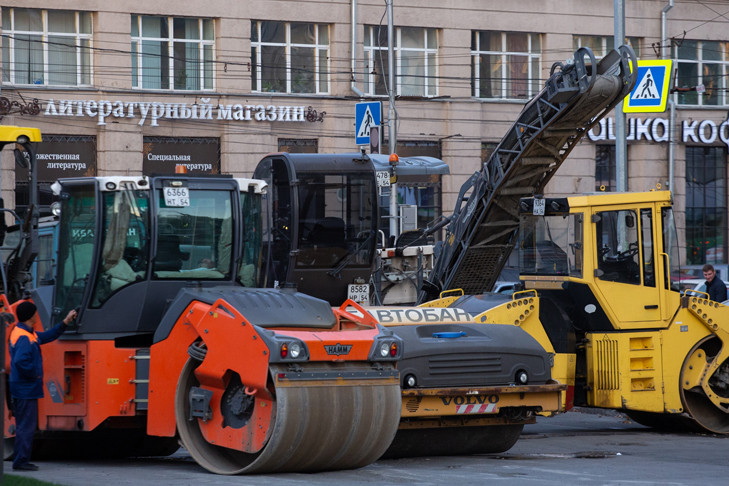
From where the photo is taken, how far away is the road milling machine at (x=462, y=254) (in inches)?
479

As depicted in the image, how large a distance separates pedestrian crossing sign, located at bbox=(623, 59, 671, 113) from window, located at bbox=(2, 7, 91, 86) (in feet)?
59.7

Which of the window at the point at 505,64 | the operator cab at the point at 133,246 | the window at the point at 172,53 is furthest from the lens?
the window at the point at 505,64

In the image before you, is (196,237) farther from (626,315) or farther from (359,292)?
(359,292)

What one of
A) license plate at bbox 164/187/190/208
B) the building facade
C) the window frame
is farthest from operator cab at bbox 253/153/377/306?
the window frame

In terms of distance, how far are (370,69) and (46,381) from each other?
2768 cm

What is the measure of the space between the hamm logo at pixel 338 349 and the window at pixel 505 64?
30216 millimetres

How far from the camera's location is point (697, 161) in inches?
1706

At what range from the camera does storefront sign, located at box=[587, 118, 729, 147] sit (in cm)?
4159

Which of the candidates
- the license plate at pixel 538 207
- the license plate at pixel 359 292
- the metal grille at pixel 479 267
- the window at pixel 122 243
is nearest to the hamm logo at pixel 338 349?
the window at pixel 122 243

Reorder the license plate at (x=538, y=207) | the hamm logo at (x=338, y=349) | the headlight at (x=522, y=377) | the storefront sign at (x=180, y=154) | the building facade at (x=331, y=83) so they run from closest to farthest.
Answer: the hamm logo at (x=338, y=349) < the headlight at (x=522, y=377) < the license plate at (x=538, y=207) < the building facade at (x=331, y=83) < the storefront sign at (x=180, y=154)

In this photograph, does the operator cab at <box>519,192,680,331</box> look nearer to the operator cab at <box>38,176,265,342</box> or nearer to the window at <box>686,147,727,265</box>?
the operator cab at <box>38,176,265,342</box>

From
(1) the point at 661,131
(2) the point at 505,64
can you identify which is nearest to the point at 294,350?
(2) the point at 505,64

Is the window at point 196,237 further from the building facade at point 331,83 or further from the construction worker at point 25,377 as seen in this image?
the building facade at point 331,83

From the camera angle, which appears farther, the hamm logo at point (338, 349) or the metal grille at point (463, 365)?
the metal grille at point (463, 365)
